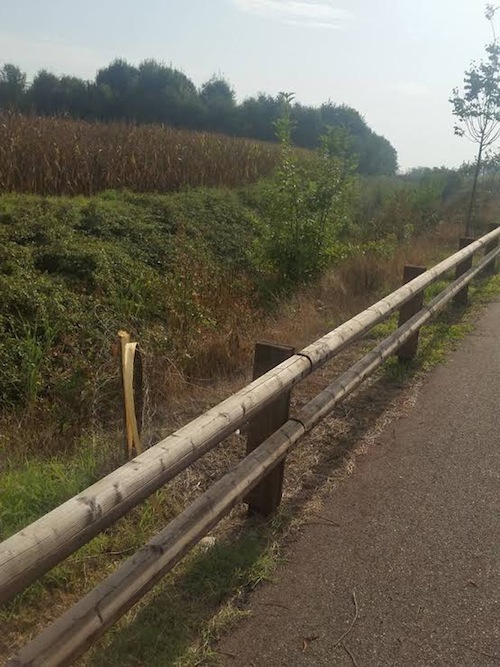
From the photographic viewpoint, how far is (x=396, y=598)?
8.96ft

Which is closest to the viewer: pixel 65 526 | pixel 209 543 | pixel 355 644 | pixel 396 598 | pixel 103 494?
pixel 65 526

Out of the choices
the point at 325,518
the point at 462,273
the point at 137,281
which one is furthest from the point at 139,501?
the point at 137,281

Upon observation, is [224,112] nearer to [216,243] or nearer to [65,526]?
[216,243]

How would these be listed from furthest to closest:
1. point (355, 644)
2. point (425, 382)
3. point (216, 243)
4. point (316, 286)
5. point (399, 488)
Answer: point (216, 243), point (316, 286), point (425, 382), point (399, 488), point (355, 644)

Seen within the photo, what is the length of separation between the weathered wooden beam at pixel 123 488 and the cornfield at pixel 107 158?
→ 40.1 ft

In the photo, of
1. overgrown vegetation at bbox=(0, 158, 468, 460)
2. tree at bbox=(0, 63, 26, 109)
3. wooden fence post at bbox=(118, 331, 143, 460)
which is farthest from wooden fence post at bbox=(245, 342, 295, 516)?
tree at bbox=(0, 63, 26, 109)

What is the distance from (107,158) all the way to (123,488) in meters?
15.4

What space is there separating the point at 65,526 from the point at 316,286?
8.72 metres

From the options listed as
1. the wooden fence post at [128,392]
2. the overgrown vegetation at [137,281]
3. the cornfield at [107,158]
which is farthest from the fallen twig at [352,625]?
the cornfield at [107,158]

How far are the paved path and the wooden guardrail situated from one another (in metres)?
0.46

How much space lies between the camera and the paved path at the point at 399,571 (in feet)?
8.09

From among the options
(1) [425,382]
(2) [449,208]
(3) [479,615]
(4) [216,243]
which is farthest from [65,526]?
(2) [449,208]

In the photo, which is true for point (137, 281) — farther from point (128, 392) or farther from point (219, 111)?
point (219, 111)

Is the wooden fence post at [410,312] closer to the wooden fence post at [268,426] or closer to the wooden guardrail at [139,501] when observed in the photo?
the wooden guardrail at [139,501]
